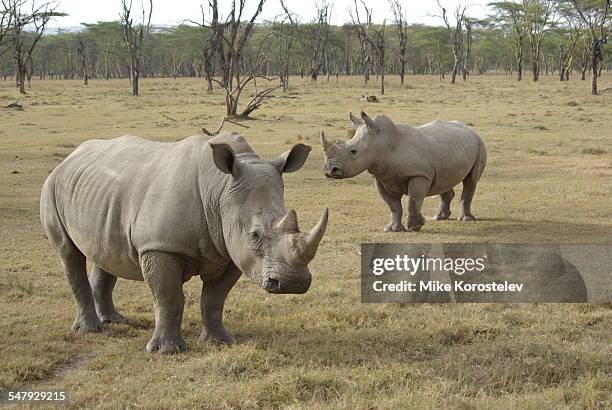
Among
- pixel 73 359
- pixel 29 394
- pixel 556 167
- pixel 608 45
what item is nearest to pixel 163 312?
pixel 73 359

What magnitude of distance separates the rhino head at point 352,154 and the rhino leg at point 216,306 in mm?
3968

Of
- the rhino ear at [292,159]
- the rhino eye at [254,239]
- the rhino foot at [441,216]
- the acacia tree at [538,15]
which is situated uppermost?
the acacia tree at [538,15]

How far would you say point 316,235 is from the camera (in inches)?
156

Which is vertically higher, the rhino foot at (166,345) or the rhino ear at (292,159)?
the rhino ear at (292,159)

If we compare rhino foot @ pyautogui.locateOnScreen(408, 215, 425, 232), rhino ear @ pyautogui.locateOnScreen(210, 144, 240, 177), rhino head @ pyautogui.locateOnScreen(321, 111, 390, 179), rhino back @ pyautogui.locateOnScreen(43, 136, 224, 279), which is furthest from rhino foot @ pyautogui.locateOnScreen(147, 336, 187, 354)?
rhino foot @ pyautogui.locateOnScreen(408, 215, 425, 232)

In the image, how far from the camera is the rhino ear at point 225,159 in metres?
4.55

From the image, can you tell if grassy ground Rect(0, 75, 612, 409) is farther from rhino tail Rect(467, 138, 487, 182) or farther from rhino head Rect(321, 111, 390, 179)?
rhino head Rect(321, 111, 390, 179)

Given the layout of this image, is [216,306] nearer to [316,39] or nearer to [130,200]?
[130,200]

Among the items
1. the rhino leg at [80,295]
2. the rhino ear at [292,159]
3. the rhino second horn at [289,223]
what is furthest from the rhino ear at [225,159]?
the rhino leg at [80,295]

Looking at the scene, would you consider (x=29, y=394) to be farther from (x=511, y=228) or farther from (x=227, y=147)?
(x=511, y=228)

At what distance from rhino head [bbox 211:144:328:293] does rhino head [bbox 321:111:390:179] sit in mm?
4099

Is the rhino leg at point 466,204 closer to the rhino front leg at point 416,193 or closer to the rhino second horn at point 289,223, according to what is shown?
the rhino front leg at point 416,193

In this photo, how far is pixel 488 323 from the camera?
5652mm

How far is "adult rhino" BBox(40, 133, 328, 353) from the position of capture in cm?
439
